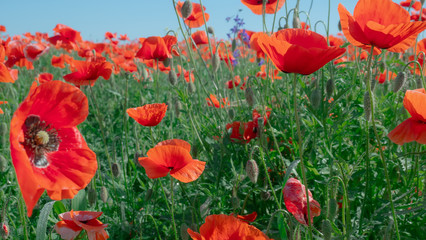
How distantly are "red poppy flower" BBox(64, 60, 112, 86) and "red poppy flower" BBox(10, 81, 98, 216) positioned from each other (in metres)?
0.84

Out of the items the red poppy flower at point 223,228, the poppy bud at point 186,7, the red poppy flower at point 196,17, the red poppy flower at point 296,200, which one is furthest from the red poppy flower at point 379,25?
the red poppy flower at point 196,17

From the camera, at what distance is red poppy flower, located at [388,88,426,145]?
1100 millimetres

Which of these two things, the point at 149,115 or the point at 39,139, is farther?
the point at 149,115

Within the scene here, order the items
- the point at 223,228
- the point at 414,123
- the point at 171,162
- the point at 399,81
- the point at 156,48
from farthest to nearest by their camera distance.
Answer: the point at 156,48
the point at 399,81
the point at 171,162
the point at 414,123
the point at 223,228

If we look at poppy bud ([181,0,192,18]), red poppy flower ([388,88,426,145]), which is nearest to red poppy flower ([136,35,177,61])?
poppy bud ([181,0,192,18])

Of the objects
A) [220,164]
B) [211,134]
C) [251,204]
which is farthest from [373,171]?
[211,134]

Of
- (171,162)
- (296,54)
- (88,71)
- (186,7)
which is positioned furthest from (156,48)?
(296,54)

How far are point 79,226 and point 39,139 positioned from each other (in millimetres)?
397

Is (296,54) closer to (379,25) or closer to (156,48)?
(379,25)

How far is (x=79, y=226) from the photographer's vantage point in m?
1.25

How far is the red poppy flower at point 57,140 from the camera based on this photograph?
88 centimetres

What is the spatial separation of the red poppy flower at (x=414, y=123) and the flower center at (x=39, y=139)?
3.22 ft

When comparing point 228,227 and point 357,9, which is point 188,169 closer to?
point 228,227

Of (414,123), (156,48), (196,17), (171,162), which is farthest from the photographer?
(196,17)
